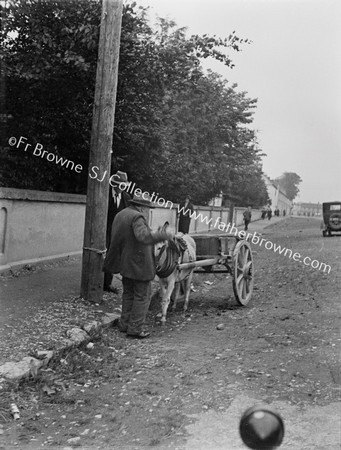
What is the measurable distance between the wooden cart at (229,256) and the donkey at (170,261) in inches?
11.9

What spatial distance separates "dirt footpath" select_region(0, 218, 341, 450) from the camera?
138 inches

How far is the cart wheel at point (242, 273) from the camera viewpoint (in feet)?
25.0

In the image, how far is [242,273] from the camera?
26.2 feet

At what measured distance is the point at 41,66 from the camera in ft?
30.8

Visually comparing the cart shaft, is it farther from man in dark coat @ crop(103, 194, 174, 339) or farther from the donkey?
man in dark coat @ crop(103, 194, 174, 339)

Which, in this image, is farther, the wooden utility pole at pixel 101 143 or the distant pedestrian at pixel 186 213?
the distant pedestrian at pixel 186 213

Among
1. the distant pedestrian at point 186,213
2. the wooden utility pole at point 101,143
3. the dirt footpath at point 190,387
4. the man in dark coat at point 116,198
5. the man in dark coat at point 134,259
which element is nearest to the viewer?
the dirt footpath at point 190,387

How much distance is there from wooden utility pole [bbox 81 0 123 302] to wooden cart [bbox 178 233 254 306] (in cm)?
150

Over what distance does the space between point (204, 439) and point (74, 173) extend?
10.8 metres

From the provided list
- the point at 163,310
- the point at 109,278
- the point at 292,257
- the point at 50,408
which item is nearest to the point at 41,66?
the point at 109,278

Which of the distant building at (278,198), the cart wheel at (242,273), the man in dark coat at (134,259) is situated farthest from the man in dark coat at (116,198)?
the distant building at (278,198)

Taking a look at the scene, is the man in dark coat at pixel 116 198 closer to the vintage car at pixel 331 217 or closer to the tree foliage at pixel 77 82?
the tree foliage at pixel 77 82

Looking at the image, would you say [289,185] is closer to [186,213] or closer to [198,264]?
[186,213]

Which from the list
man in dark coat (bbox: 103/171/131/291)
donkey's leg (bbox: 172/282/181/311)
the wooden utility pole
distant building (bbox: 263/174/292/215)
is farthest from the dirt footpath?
distant building (bbox: 263/174/292/215)
